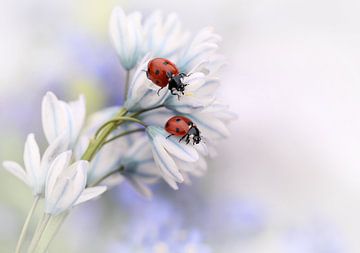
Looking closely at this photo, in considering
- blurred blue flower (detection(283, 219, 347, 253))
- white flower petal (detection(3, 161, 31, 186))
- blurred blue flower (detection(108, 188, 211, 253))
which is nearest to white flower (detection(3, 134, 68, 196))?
white flower petal (detection(3, 161, 31, 186))

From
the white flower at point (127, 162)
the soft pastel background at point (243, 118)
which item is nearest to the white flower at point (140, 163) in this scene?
the white flower at point (127, 162)

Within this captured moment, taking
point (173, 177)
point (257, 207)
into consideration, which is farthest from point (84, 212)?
point (173, 177)

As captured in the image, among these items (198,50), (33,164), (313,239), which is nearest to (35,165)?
(33,164)

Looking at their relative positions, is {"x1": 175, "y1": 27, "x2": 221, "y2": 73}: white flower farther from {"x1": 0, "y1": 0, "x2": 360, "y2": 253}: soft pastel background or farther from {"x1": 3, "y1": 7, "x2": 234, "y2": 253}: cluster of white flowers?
{"x1": 0, "y1": 0, "x2": 360, "y2": 253}: soft pastel background

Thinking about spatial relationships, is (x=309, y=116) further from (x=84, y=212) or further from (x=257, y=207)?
(x=84, y=212)

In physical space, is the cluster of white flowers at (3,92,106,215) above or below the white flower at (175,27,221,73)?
below

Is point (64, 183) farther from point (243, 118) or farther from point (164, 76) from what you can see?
point (243, 118)

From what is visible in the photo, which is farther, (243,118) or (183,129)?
(243,118)
